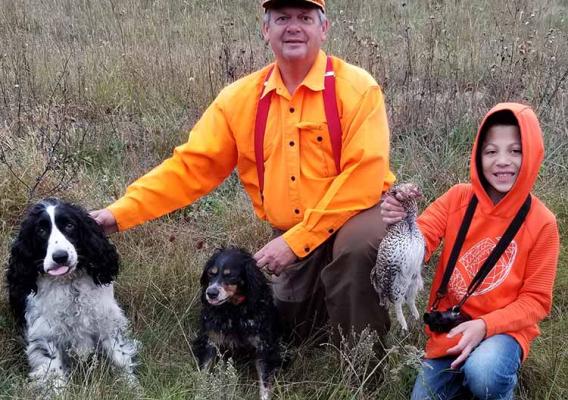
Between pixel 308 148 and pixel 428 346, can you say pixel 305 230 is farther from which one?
pixel 428 346

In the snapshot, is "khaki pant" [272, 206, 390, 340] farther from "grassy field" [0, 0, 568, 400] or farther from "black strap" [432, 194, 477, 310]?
"black strap" [432, 194, 477, 310]

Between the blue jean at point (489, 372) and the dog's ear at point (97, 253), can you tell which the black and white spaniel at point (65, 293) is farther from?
the blue jean at point (489, 372)

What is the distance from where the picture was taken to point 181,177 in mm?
3430

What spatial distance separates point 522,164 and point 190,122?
3.58 metres

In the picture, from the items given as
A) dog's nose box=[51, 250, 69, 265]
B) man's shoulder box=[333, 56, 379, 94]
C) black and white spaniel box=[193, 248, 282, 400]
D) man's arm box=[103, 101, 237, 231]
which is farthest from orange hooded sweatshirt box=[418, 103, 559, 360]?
dog's nose box=[51, 250, 69, 265]

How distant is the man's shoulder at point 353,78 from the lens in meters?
3.17

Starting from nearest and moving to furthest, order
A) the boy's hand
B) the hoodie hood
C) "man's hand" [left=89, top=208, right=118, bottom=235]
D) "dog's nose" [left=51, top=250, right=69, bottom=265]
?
the boy's hand < the hoodie hood < "dog's nose" [left=51, top=250, right=69, bottom=265] < "man's hand" [left=89, top=208, right=118, bottom=235]

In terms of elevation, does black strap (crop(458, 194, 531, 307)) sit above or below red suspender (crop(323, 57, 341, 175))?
below

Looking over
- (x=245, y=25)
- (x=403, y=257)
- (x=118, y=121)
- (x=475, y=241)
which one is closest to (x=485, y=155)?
(x=475, y=241)

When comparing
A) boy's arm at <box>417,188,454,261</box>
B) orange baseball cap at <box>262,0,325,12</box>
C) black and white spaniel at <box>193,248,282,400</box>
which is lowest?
black and white spaniel at <box>193,248,282,400</box>

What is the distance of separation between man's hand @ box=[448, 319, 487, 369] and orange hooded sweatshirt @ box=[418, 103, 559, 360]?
35mm

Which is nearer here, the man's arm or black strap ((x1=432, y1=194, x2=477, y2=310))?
black strap ((x1=432, y1=194, x2=477, y2=310))

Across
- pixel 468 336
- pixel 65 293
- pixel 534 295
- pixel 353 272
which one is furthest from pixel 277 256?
pixel 534 295

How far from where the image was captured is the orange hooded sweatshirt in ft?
8.93
